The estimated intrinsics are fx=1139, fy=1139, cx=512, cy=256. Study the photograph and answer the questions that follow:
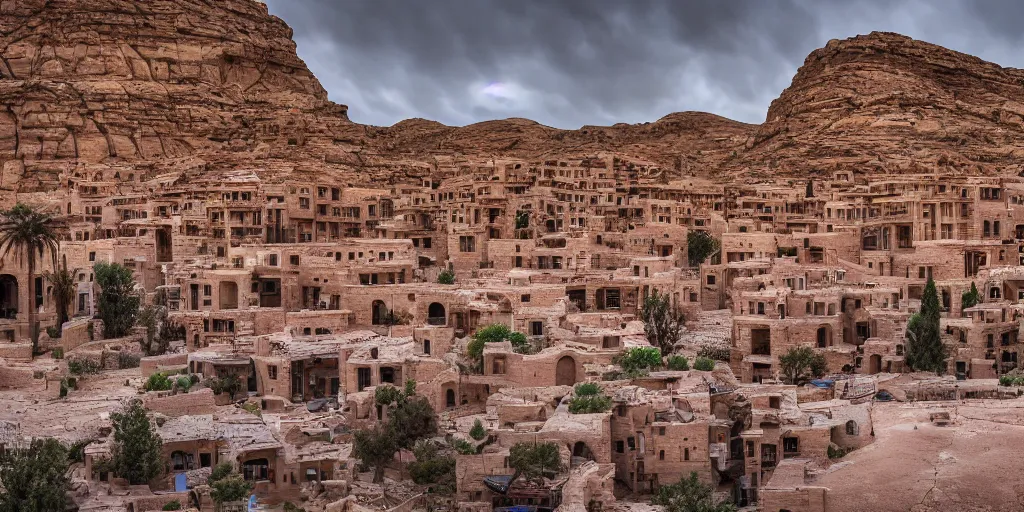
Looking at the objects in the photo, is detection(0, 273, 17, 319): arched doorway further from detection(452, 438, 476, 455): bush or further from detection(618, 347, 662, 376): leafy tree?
detection(618, 347, 662, 376): leafy tree

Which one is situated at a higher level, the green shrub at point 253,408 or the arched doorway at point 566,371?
the arched doorway at point 566,371

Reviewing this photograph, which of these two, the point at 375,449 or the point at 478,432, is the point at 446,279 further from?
the point at 375,449

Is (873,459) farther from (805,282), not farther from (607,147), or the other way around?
(607,147)

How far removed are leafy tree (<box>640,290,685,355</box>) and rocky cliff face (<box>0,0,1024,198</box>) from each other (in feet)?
110

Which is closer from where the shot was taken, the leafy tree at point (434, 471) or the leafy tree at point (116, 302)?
the leafy tree at point (434, 471)

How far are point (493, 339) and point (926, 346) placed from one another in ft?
54.5

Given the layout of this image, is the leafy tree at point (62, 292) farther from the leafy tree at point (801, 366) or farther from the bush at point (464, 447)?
the leafy tree at point (801, 366)

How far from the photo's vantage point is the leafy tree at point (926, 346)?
43.6 m

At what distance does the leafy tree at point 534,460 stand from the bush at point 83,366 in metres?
19.3

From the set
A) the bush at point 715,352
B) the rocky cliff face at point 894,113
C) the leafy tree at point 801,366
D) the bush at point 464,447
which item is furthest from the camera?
the rocky cliff face at point 894,113

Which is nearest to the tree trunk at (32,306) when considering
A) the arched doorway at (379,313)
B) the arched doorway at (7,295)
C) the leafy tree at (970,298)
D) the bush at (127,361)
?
the arched doorway at (7,295)

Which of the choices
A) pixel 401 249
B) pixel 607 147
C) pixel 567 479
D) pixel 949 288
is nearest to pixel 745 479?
pixel 567 479

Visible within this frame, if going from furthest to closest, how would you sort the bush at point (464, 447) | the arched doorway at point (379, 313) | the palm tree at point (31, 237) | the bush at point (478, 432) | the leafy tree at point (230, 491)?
the arched doorway at point (379, 313), the palm tree at point (31, 237), the bush at point (478, 432), the bush at point (464, 447), the leafy tree at point (230, 491)

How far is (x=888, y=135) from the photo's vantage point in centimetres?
8631
